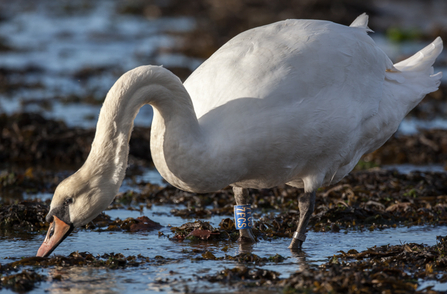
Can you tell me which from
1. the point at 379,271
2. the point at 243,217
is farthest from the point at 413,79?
the point at 379,271

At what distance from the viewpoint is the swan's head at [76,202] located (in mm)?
5273

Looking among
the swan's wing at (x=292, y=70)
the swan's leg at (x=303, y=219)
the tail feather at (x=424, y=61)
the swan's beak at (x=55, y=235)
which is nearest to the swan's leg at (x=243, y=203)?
the swan's leg at (x=303, y=219)

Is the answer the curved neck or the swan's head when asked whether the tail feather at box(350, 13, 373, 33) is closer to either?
the curved neck

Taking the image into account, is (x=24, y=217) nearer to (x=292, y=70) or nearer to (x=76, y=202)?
(x=76, y=202)

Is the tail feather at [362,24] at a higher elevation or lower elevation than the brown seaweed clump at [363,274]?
higher

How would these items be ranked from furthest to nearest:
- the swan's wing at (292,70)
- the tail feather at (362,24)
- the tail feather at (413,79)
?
the tail feather at (362,24), the tail feather at (413,79), the swan's wing at (292,70)

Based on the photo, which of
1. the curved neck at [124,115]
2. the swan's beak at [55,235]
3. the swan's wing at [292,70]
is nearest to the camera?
the curved neck at [124,115]

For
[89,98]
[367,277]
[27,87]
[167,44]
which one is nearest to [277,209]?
[367,277]

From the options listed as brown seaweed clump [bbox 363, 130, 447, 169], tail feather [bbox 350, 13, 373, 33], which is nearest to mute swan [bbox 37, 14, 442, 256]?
tail feather [bbox 350, 13, 373, 33]

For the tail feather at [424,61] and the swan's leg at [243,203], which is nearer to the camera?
the swan's leg at [243,203]

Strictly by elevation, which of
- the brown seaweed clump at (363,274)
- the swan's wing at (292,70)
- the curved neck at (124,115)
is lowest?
the brown seaweed clump at (363,274)

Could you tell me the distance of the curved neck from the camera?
5.20 m

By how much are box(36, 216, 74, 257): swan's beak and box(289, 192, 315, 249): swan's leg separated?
7.06 ft

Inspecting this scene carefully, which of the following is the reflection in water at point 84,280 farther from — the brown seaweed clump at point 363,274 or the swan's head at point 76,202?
the brown seaweed clump at point 363,274
